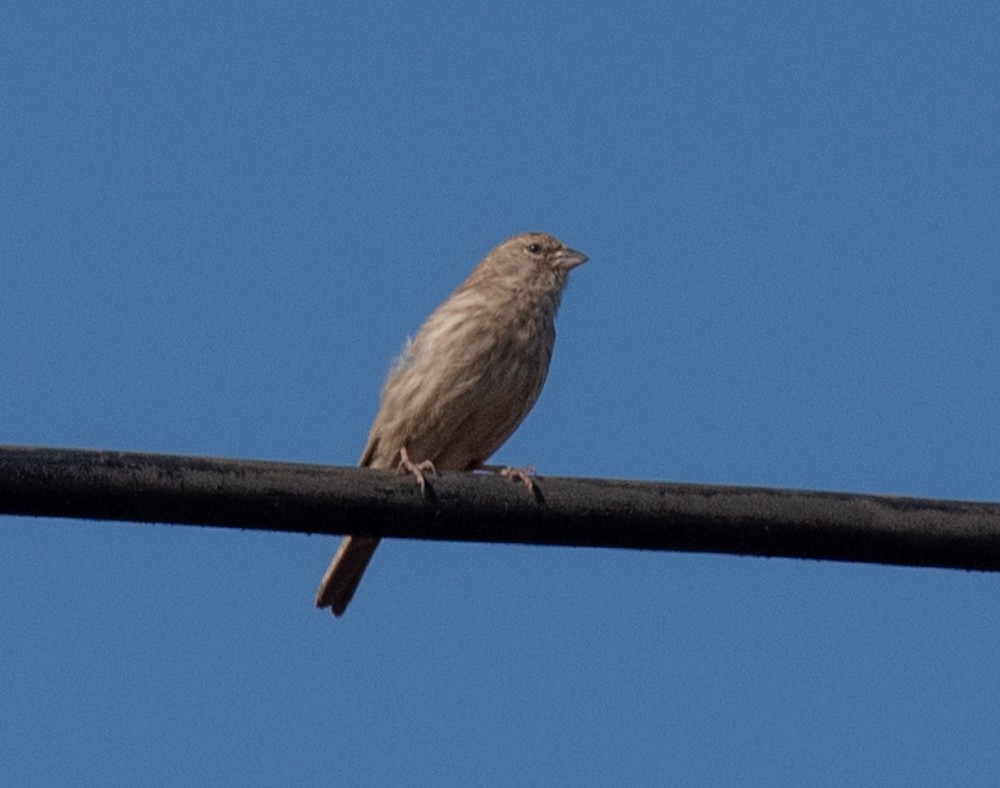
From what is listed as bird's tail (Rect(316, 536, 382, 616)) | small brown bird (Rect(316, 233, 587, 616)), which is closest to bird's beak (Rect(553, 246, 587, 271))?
small brown bird (Rect(316, 233, 587, 616))

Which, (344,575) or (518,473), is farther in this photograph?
(344,575)

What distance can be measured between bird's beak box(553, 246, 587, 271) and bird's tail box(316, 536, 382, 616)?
81.1 inches

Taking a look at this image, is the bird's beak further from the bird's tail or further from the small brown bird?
the bird's tail

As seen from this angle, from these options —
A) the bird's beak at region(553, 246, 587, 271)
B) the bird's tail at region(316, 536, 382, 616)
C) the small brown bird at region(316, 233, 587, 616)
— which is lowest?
the bird's tail at region(316, 536, 382, 616)

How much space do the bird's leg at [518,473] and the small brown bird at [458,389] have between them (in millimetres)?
228

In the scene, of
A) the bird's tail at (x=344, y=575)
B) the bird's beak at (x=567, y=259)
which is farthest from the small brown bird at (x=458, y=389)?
the bird's beak at (x=567, y=259)

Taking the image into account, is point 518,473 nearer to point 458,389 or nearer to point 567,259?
point 458,389

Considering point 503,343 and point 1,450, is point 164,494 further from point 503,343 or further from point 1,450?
point 503,343

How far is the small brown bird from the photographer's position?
9219 mm

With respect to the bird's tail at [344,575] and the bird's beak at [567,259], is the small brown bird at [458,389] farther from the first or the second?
the bird's beak at [567,259]

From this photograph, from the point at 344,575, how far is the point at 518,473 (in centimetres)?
326

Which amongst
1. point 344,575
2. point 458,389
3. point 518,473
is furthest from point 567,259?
point 518,473

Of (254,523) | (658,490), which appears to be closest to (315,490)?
(254,523)

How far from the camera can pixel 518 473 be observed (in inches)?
240
